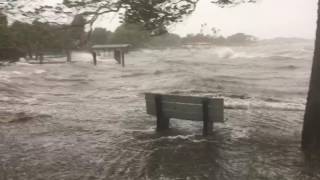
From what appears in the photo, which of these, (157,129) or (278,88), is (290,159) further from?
(278,88)

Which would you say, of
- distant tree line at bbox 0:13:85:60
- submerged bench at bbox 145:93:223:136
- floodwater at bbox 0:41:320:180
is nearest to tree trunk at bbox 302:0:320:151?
floodwater at bbox 0:41:320:180

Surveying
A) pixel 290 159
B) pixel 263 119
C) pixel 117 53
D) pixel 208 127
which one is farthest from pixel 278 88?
pixel 117 53

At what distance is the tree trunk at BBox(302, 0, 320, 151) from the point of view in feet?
31.0

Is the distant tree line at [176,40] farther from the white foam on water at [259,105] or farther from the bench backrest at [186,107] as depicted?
the bench backrest at [186,107]

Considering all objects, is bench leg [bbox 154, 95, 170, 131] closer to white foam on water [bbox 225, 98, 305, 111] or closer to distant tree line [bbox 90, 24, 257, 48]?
white foam on water [bbox 225, 98, 305, 111]

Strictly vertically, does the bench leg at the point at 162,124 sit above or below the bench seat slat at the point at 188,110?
below

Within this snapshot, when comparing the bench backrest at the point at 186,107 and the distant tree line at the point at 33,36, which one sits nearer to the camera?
the distant tree line at the point at 33,36

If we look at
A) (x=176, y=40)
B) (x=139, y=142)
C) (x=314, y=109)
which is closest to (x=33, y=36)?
(x=139, y=142)

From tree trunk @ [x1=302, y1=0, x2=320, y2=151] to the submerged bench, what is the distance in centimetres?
208

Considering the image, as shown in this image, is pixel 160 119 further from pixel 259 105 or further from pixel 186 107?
pixel 259 105

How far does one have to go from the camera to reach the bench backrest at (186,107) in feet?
37.2

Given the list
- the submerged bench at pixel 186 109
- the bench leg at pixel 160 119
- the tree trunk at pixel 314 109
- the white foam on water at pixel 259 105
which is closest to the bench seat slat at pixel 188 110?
the submerged bench at pixel 186 109

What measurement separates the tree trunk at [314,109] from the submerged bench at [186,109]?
2.08 m

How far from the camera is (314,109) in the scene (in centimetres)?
966
